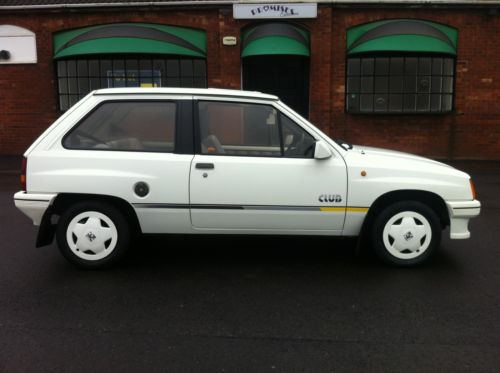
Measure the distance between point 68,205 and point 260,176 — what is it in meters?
1.83

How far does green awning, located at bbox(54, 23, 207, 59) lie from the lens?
41.5 ft

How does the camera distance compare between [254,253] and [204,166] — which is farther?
[254,253]

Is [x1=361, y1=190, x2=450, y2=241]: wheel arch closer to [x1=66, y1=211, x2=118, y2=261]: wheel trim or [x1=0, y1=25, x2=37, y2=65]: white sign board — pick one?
[x1=66, y1=211, x2=118, y2=261]: wheel trim

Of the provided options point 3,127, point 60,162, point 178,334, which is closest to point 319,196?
point 178,334

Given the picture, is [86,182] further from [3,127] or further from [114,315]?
[3,127]

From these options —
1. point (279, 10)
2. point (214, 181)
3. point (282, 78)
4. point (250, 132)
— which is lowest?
point (214, 181)

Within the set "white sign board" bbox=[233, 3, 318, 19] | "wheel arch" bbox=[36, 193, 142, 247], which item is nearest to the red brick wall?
"white sign board" bbox=[233, 3, 318, 19]

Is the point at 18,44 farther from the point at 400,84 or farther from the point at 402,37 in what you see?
the point at 400,84

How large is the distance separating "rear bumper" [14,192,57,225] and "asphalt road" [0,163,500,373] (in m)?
0.58

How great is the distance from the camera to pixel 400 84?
42.9 feet

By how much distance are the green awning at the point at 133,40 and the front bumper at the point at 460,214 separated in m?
9.49

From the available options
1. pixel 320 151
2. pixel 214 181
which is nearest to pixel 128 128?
pixel 214 181

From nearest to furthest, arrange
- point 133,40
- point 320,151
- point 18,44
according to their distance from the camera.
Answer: point 320,151
point 133,40
point 18,44

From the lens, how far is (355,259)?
5.20 metres
